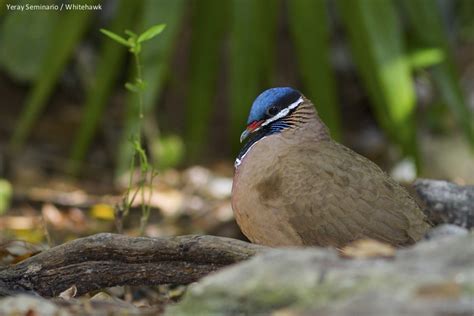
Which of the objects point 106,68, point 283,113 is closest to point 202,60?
point 106,68

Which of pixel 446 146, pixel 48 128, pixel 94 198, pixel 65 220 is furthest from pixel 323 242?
pixel 48 128

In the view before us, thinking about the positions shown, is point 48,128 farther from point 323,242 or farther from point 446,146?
point 323,242

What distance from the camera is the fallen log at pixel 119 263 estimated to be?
2920 millimetres

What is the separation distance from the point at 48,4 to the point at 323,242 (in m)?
3.01

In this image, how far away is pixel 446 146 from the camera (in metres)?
6.95

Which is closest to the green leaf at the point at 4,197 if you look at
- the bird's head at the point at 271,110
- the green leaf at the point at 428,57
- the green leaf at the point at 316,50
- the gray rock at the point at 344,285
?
the green leaf at the point at 316,50

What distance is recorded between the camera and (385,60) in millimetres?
5105

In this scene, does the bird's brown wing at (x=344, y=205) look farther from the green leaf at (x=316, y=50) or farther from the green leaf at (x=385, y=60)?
the green leaf at (x=316, y=50)

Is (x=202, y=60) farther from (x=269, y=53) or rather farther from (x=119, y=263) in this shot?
(x=119, y=263)

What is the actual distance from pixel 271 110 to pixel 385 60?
164 centimetres

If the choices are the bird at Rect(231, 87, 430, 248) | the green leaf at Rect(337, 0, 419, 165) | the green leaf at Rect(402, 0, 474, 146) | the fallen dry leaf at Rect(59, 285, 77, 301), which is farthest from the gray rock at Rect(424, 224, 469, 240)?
the green leaf at Rect(402, 0, 474, 146)

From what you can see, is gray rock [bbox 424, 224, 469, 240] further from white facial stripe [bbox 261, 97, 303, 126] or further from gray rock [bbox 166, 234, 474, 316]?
gray rock [bbox 166, 234, 474, 316]

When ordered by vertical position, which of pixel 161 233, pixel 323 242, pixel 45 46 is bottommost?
pixel 161 233

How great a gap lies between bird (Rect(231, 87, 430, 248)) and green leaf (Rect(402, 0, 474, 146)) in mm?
2026
